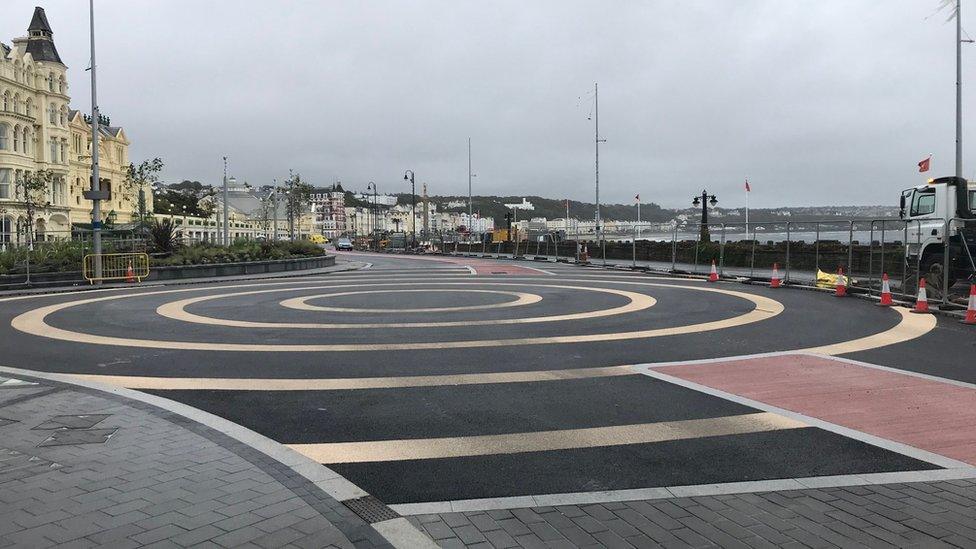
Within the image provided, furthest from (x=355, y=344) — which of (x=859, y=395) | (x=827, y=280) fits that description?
(x=827, y=280)

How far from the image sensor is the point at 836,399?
7.49 metres

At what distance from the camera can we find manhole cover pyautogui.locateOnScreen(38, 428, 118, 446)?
5.87m

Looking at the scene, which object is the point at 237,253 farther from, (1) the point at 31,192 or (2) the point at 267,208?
(2) the point at 267,208

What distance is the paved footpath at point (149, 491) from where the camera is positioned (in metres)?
4.02

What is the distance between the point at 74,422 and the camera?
6.53m

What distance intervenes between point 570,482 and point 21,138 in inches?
2839

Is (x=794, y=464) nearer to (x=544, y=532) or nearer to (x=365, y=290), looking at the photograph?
(x=544, y=532)

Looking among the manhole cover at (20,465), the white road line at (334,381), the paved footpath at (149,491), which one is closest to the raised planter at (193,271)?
the white road line at (334,381)

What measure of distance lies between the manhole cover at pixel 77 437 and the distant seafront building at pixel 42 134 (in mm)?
56370

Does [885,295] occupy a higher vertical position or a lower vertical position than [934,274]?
lower

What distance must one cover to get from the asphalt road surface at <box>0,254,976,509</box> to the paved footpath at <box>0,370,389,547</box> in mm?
597

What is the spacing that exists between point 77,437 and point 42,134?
7511 cm

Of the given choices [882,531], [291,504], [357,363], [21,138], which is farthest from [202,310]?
[21,138]

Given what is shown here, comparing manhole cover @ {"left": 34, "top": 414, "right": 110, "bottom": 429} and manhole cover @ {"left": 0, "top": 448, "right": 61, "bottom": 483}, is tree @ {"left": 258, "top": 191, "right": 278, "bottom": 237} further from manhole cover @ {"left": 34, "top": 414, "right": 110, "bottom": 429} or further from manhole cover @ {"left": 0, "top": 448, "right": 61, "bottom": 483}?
manhole cover @ {"left": 0, "top": 448, "right": 61, "bottom": 483}
